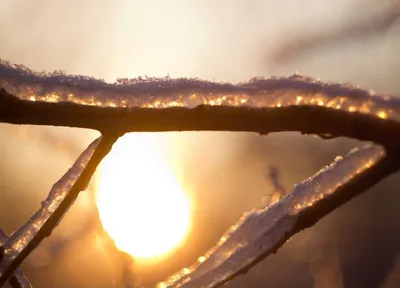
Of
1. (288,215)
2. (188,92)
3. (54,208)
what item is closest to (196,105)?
(188,92)

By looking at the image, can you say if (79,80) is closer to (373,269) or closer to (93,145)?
(93,145)

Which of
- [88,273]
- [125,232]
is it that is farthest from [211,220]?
[125,232]

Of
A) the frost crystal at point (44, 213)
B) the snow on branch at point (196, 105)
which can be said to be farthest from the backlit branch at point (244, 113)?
the frost crystal at point (44, 213)

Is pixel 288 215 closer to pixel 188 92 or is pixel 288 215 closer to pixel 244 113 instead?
pixel 244 113

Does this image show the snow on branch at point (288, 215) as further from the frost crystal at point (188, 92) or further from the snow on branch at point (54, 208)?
the snow on branch at point (54, 208)

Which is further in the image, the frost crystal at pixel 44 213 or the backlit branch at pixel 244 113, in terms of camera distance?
the frost crystal at pixel 44 213
